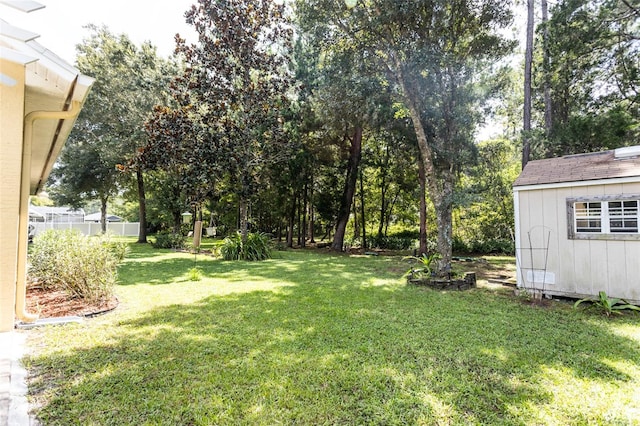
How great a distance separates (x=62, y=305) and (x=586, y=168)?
32.9 feet

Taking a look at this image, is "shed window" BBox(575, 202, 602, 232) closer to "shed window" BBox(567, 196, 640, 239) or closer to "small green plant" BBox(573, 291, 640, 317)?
"shed window" BBox(567, 196, 640, 239)

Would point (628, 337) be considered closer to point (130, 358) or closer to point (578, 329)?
point (578, 329)

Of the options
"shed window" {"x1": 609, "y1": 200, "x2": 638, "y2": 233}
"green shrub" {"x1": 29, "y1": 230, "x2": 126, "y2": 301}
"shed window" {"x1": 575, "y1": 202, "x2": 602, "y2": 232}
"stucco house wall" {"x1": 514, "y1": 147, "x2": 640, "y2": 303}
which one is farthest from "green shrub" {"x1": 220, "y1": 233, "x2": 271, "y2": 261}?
"shed window" {"x1": 609, "y1": 200, "x2": 638, "y2": 233}

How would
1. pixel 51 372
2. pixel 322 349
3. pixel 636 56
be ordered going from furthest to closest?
pixel 636 56, pixel 322 349, pixel 51 372

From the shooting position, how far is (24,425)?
A: 2.23 metres

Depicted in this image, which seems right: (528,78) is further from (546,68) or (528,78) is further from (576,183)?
(576,183)

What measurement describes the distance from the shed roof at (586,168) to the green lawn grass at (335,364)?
2.56 meters

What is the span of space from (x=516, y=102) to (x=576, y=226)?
37.2 feet

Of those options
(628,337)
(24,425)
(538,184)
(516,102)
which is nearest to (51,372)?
(24,425)

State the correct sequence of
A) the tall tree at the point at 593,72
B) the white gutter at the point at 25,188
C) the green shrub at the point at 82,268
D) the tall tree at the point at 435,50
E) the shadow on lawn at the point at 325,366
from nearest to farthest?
the white gutter at the point at 25,188 → the shadow on lawn at the point at 325,366 → the green shrub at the point at 82,268 → the tall tree at the point at 435,50 → the tall tree at the point at 593,72

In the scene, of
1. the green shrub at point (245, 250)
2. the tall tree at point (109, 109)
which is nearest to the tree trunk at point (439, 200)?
the green shrub at point (245, 250)

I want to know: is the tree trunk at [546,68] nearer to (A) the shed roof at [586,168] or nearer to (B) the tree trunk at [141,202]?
(A) the shed roof at [586,168]

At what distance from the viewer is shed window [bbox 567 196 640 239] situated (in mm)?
5625

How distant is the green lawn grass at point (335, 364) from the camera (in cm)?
250
